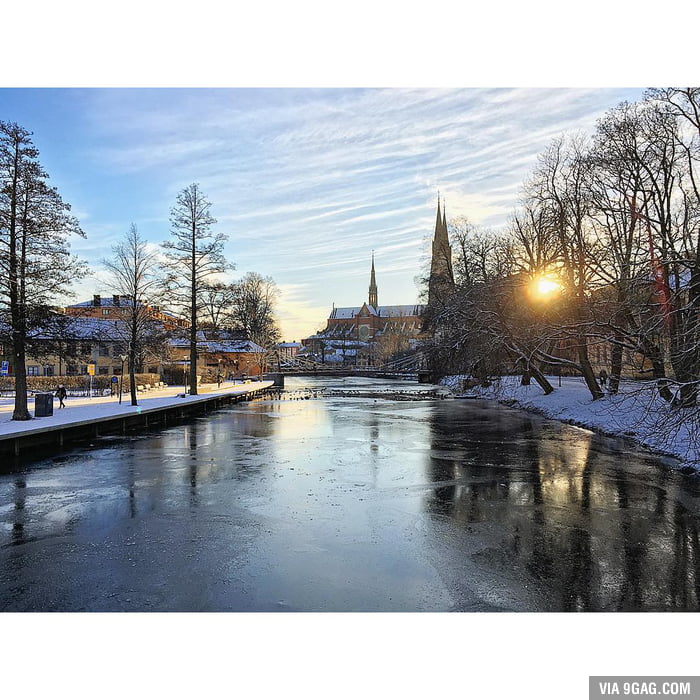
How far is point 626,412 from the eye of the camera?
53.1ft

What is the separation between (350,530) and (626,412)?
1172 cm

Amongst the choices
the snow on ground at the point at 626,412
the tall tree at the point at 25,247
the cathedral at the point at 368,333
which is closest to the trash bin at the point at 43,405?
the tall tree at the point at 25,247

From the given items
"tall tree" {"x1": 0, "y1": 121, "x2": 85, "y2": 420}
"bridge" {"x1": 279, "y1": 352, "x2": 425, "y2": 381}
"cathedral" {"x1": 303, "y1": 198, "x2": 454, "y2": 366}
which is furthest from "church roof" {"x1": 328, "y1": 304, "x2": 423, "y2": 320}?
"tall tree" {"x1": 0, "y1": 121, "x2": 85, "y2": 420}

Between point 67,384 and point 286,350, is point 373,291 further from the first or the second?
point 67,384

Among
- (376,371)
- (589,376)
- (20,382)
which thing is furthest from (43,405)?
(376,371)

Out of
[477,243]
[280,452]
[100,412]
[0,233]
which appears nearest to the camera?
[280,452]

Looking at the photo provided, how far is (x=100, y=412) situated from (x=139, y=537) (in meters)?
14.4

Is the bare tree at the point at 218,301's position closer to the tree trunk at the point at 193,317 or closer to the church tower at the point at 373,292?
the tree trunk at the point at 193,317

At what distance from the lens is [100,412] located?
66.6ft

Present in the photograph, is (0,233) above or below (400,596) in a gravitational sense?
above

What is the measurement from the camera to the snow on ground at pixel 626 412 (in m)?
9.68

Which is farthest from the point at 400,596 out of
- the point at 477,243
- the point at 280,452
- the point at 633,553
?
the point at 477,243
